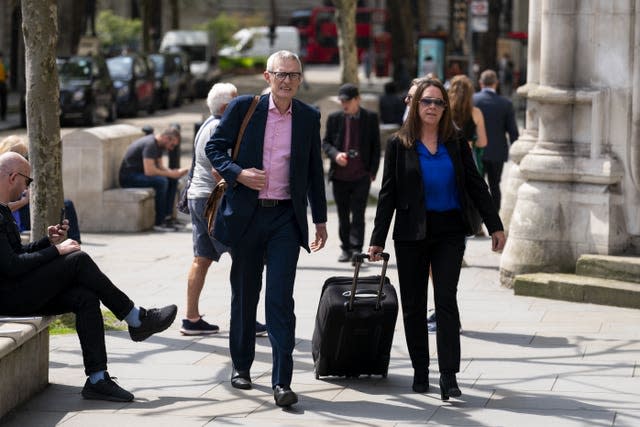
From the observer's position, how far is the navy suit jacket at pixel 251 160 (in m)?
7.49

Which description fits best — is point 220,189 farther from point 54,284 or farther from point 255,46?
point 255,46

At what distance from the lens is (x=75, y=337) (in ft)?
30.6

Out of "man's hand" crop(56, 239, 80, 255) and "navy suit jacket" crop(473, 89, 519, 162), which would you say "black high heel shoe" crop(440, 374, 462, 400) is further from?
"navy suit jacket" crop(473, 89, 519, 162)

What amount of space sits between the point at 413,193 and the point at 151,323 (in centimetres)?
161

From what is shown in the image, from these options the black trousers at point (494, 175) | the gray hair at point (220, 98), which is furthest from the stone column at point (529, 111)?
the gray hair at point (220, 98)

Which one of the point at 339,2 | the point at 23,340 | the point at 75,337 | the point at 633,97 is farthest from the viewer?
the point at 339,2

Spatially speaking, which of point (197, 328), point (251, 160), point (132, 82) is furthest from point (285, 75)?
point (132, 82)

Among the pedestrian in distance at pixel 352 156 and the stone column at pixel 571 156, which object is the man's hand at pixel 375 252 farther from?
the pedestrian in distance at pixel 352 156

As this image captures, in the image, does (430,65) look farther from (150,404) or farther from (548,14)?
(150,404)

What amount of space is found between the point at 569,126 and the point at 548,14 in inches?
34.3

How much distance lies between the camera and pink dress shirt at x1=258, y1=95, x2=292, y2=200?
7.50 meters

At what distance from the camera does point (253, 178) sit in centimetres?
736

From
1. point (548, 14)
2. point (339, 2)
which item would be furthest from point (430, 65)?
point (548, 14)

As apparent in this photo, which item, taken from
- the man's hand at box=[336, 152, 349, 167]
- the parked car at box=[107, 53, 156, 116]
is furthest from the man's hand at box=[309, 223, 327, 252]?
the parked car at box=[107, 53, 156, 116]
